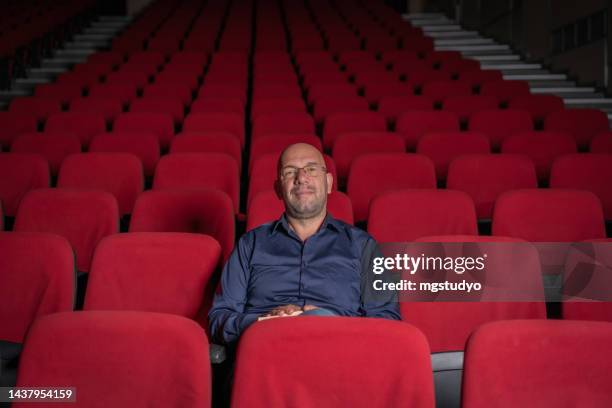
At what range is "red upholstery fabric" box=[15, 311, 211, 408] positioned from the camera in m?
0.82

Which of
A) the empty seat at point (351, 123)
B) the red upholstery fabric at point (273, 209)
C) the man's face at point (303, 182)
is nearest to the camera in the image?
the man's face at point (303, 182)

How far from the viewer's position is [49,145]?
7.72 ft

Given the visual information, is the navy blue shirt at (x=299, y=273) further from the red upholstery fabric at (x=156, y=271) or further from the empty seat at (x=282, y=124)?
the empty seat at (x=282, y=124)

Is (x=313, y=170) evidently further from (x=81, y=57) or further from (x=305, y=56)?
(x=81, y=57)

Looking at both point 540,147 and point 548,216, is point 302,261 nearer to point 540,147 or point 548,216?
point 548,216

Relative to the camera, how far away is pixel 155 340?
823mm

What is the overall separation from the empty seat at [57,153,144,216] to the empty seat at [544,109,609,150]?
1744mm

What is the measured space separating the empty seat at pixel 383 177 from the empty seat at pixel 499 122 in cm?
79

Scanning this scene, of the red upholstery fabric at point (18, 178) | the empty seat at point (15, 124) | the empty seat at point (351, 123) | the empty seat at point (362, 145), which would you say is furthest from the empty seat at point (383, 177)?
the empty seat at point (15, 124)

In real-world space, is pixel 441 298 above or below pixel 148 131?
below

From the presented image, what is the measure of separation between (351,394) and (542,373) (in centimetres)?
24

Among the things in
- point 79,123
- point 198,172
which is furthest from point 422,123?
point 79,123

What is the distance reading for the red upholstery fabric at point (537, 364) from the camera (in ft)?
2.59

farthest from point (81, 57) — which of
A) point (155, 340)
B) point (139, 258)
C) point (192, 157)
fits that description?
point (155, 340)
